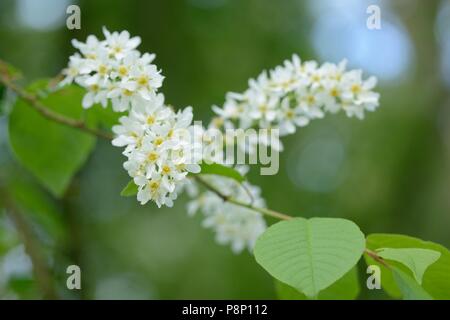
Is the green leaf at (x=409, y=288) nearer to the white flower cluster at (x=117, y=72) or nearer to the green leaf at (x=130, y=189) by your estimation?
the green leaf at (x=130, y=189)

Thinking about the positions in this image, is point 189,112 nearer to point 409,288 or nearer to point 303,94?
point 303,94

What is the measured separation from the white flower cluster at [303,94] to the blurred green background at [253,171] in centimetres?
235

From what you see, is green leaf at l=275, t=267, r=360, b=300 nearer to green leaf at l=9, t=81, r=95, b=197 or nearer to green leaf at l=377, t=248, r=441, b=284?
green leaf at l=377, t=248, r=441, b=284

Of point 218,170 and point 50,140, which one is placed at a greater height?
point 50,140

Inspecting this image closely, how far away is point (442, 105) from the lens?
558 cm

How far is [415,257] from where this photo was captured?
146 centimetres

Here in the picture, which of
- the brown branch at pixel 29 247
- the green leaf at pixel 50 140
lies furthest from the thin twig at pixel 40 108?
the brown branch at pixel 29 247

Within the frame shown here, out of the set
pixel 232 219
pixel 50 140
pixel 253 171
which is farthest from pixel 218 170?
pixel 253 171

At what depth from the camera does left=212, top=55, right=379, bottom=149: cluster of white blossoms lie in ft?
7.18

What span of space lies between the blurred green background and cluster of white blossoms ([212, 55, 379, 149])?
7.72ft

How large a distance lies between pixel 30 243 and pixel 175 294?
2766mm

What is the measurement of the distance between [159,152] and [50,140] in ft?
3.32
